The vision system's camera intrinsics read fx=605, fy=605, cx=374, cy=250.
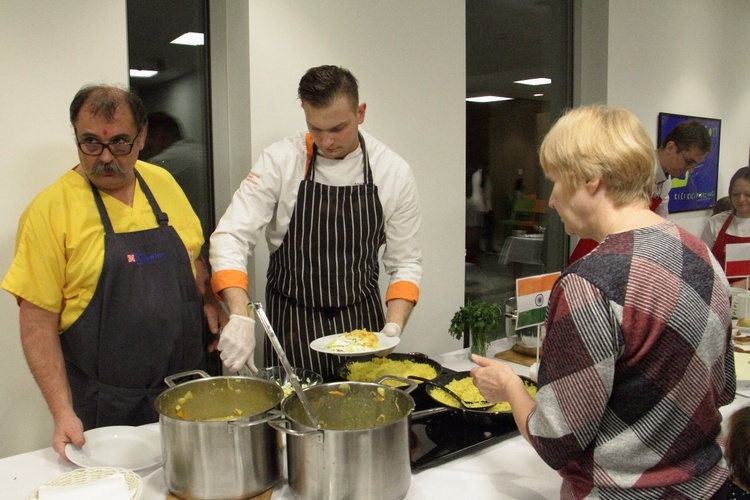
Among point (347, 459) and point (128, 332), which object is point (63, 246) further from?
point (347, 459)

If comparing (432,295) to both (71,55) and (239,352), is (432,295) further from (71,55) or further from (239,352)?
(71,55)

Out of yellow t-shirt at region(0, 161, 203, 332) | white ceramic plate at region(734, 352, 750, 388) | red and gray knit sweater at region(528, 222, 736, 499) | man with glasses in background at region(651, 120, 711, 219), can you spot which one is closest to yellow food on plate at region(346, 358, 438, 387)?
yellow t-shirt at region(0, 161, 203, 332)

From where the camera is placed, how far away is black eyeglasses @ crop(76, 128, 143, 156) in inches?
68.9

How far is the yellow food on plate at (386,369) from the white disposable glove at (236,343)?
425 mm

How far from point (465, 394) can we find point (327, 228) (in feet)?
2.68

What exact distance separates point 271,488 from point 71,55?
1.65 m

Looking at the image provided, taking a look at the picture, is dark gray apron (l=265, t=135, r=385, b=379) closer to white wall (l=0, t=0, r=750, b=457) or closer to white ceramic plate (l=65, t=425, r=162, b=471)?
white wall (l=0, t=0, r=750, b=457)

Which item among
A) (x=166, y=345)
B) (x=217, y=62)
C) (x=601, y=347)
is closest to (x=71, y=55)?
(x=217, y=62)

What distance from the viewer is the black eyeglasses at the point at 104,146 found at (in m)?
1.75

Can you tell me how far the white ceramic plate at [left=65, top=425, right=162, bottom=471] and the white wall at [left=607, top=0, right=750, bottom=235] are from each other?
3.68 m

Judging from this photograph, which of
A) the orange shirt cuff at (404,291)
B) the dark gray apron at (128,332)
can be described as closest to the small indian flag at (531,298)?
the orange shirt cuff at (404,291)

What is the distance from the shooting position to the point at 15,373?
210cm

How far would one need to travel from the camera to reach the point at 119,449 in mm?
1468

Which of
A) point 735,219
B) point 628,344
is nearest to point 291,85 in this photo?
point 628,344
